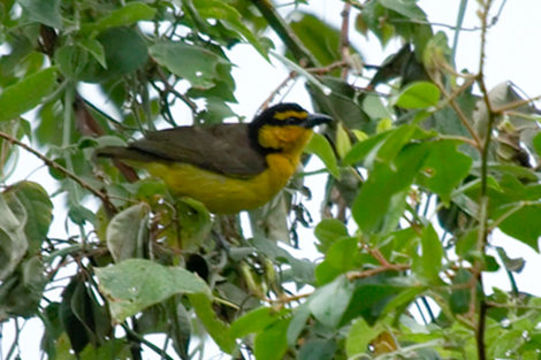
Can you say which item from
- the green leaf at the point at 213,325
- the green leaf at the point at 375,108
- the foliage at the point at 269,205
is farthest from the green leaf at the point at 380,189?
the green leaf at the point at 375,108

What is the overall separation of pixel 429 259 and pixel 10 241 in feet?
3.72

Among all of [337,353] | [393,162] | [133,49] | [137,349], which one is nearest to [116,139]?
[133,49]

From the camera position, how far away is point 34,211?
2678mm

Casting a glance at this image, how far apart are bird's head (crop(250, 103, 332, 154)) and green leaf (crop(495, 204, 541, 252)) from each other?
2.30 m

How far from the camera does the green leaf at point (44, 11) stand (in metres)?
2.62

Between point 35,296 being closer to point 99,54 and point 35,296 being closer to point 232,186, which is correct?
point 99,54

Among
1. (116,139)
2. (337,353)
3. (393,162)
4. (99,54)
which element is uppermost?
(99,54)

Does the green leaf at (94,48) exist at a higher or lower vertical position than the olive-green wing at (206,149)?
higher

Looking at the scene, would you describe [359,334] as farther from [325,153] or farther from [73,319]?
[73,319]

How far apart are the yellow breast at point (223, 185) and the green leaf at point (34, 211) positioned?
3.68ft

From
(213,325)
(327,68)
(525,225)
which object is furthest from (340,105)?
(525,225)

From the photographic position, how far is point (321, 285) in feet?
6.28

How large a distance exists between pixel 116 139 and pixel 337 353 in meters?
0.90

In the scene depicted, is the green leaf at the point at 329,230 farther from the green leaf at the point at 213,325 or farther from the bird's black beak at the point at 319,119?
the bird's black beak at the point at 319,119
